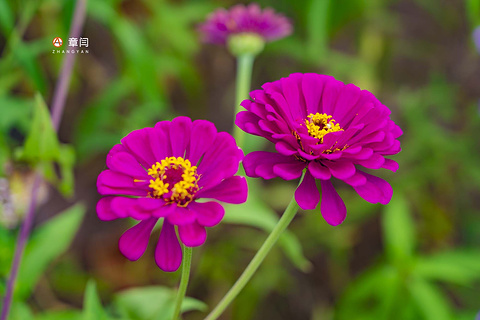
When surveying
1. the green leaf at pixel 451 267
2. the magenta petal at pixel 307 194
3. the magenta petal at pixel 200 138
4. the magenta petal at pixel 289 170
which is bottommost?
the green leaf at pixel 451 267

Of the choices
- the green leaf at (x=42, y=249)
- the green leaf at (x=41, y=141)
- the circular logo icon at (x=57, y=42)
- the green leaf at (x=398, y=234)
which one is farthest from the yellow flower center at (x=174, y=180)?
the green leaf at (x=398, y=234)

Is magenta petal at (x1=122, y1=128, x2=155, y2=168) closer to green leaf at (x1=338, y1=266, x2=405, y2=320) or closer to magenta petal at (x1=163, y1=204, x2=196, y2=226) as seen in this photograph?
magenta petal at (x1=163, y1=204, x2=196, y2=226)

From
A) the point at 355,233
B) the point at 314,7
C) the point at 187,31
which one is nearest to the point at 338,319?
the point at 355,233

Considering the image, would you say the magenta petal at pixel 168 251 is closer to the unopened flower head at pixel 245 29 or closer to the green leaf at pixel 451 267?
the unopened flower head at pixel 245 29

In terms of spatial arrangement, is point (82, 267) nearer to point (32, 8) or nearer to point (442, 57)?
point (32, 8)

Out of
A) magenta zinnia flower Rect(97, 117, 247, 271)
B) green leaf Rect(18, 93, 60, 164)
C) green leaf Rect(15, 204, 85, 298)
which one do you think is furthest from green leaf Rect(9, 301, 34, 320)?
magenta zinnia flower Rect(97, 117, 247, 271)

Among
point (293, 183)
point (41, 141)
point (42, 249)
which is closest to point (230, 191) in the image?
point (41, 141)
